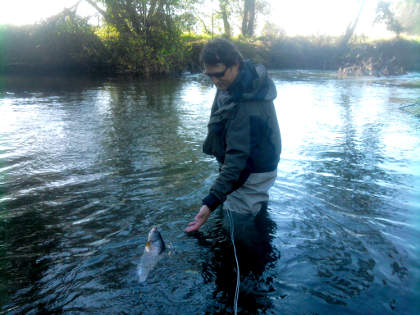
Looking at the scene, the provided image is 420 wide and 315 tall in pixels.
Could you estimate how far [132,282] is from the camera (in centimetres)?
366

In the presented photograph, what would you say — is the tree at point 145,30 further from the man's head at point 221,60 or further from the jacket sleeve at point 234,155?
the jacket sleeve at point 234,155

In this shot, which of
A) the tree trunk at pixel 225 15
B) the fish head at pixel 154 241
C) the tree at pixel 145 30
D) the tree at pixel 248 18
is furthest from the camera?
the tree trunk at pixel 225 15

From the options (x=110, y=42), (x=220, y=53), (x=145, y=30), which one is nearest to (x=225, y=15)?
(x=145, y=30)

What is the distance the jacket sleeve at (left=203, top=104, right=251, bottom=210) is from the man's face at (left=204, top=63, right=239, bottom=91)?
301mm

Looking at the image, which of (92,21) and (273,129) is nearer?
(273,129)

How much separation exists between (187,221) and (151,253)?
107cm

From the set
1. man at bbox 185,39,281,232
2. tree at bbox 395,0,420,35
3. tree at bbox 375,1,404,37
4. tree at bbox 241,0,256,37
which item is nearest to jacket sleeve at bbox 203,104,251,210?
man at bbox 185,39,281,232

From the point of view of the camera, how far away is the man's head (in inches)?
126

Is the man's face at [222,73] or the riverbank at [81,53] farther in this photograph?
the riverbank at [81,53]

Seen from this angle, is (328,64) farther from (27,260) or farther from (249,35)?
(27,260)

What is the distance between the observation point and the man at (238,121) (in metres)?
3.24

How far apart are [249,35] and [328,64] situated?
10092 millimetres

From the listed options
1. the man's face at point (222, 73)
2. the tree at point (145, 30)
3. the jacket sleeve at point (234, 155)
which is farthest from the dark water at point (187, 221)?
the tree at point (145, 30)

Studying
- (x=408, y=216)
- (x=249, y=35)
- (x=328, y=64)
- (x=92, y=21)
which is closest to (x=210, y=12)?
(x=249, y=35)
